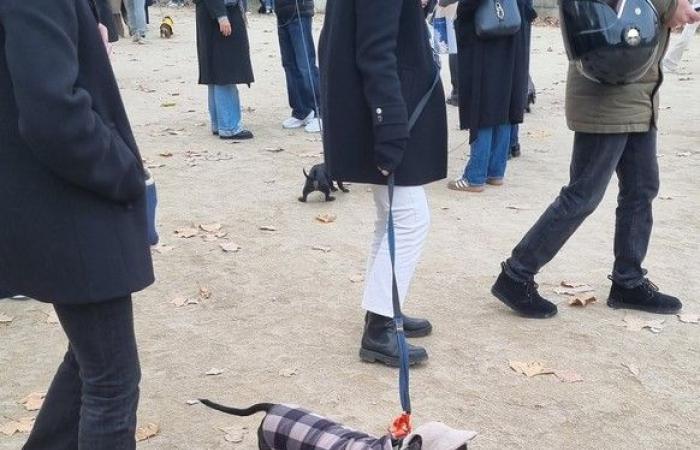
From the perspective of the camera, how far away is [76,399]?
107 inches

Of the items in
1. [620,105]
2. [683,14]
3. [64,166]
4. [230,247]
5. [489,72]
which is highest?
[683,14]

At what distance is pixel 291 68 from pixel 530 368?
5729mm

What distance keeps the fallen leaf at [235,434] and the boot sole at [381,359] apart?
0.75 meters

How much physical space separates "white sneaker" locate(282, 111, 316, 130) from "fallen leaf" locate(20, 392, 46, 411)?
18.9 feet

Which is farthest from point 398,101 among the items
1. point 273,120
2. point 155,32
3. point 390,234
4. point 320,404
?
point 155,32

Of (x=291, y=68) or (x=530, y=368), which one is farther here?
(x=291, y=68)

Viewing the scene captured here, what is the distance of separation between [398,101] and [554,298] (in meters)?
1.76

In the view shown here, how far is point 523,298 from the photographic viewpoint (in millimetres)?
4371

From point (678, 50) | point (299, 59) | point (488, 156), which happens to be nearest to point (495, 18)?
point (488, 156)

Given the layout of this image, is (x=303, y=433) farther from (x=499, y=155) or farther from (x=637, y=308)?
(x=499, y=155)

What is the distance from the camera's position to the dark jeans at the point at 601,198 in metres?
4.12

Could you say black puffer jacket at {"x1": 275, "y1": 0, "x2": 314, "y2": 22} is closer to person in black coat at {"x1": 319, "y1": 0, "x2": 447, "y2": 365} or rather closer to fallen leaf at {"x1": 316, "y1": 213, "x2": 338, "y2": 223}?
fallen leaf at {"x1": 316, "y1": 213, "x2": 338, "y2": 223}

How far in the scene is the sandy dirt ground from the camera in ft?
11.4

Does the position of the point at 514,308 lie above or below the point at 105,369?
below
